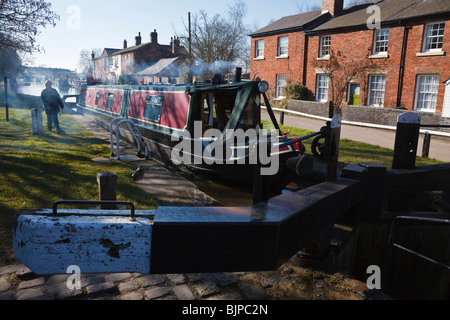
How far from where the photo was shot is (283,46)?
943 inches

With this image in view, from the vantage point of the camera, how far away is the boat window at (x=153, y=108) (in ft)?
30.7

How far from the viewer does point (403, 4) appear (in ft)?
59.5

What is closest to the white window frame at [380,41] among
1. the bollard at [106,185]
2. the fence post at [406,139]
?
the fence post at [406,139]

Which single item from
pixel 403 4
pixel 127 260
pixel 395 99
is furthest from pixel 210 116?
pixel 403 4

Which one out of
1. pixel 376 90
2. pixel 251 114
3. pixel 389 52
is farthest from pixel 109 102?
pixel 389 52

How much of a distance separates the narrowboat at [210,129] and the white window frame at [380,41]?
1290cm

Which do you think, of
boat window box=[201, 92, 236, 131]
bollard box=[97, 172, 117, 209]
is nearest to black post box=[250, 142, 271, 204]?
bollard box=[97, 172, 117, 209]

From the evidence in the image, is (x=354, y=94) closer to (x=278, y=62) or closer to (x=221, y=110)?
(x=278, y=62)

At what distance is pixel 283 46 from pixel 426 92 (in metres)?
10.5

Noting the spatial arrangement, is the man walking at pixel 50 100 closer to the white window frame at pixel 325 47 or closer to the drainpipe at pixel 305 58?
the drainpipe at pixel 305 58

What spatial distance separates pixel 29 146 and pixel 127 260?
8731mm

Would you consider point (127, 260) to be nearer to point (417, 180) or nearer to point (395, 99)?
point (417, 180)

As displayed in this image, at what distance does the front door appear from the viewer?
19.2 meters
